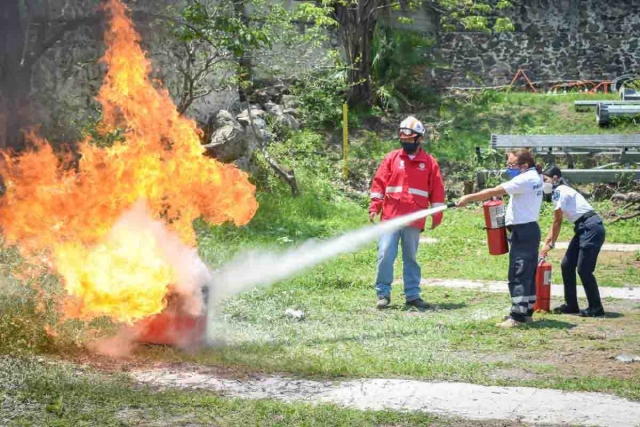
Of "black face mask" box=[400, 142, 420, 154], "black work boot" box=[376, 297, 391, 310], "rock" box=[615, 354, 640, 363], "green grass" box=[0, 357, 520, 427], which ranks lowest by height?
"black work boot" box=[376, 297, 391, 310]

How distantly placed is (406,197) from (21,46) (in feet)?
22.1

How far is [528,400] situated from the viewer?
7012 mm

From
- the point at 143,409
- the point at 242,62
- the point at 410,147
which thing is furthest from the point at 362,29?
the point at 143,409

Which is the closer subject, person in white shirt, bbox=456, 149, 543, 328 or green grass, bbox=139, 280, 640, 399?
green grass, bbox=139, 280, 640, 399

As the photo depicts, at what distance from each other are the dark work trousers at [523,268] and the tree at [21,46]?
25.6 feet

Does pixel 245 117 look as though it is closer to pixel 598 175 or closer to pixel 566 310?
pixel 598 175

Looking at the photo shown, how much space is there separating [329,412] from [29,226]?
378 centimetres

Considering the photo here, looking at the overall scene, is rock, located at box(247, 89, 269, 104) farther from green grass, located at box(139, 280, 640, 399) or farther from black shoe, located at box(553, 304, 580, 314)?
black shoe, located at box(553, 304, 580, 314)

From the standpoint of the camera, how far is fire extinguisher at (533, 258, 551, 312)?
10492 millimetres

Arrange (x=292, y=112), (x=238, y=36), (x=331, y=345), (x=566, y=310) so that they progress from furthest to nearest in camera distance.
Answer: (x=292, y=112)
(x=238, y=36)
(x=566, y=310)
(x=331, y=345)

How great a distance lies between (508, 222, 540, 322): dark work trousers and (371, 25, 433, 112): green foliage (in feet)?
52.2

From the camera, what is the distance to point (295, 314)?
10188 mm

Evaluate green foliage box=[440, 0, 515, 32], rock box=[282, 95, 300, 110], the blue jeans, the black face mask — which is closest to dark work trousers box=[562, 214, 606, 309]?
the blue jeans

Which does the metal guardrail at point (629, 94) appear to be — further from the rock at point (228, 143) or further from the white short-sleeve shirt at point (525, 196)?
the white short-sleeve shirt at point (525, 196)
